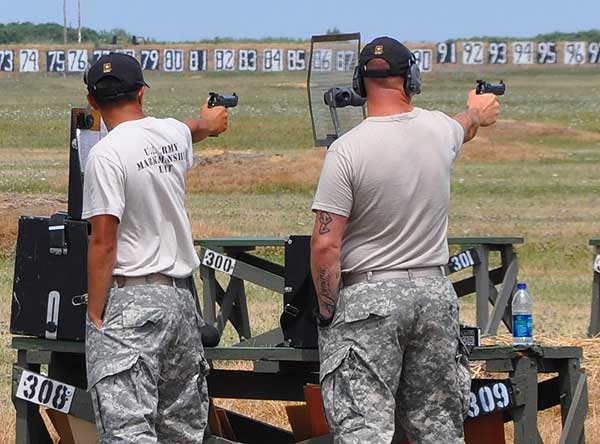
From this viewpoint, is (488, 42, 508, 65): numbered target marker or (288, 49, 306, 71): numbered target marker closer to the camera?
(288, 49, 306, 71): numbered target marker

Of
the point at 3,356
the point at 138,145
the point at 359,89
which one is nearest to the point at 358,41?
the point at 359,89

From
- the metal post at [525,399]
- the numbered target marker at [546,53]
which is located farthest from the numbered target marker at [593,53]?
the metal post at [525,399]

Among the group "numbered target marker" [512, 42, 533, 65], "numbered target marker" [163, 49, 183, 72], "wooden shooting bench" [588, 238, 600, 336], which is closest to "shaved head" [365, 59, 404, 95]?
"wooden shooting bench" [588, 238, 600, 336]

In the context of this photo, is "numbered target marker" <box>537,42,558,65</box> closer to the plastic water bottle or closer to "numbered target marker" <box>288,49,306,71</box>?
"numbered target marker" <box>288,49,306,71</box>

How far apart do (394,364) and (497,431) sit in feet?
3.20

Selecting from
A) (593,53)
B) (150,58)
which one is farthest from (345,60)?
(593,53)

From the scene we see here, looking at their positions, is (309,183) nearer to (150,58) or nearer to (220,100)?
(220,100)

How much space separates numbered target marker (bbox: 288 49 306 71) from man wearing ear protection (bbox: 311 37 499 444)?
88.3m

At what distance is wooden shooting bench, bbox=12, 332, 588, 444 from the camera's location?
240 inches

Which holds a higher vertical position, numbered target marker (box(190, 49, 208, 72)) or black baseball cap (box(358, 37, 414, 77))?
numbered target marker (box(190, 49, 208, 72))

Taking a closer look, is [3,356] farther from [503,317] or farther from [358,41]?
[358,41]

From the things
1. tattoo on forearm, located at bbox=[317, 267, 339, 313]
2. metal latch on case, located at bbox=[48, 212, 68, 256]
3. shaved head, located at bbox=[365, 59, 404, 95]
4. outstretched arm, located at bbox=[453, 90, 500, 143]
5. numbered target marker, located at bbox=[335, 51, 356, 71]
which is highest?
numbered target marker, located at bbox=[335, 51, 356, 71]

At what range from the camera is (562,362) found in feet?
20.6

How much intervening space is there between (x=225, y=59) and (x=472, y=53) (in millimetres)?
16296
